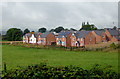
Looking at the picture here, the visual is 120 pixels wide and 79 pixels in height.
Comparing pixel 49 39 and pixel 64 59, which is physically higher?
pixel 49 39

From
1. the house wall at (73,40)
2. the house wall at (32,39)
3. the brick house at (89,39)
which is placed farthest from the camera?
the house wall at (32,39)

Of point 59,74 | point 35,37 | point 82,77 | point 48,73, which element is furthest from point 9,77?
point 35,37

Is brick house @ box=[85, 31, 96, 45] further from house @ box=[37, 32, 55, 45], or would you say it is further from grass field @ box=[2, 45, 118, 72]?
grass field @ box=[2, 45, 118, 72]

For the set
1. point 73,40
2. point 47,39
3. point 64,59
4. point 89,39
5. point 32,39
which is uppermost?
point 32,39

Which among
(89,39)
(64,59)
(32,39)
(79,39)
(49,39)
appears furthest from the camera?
(32,39)

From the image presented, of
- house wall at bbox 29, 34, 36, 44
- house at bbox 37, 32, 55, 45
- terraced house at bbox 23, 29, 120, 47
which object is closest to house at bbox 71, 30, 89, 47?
terraced house at bbox 23, 29, 120, 47

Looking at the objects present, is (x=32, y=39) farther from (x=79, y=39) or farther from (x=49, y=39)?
(x=79, y=39)

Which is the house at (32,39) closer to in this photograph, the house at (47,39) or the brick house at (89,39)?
the house at (47,39)

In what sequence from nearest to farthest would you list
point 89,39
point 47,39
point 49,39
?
point 89,39, point 47,39, point 49,39

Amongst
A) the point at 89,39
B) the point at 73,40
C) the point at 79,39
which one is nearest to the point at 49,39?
the point at 73,40

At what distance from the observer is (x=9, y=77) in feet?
15.6

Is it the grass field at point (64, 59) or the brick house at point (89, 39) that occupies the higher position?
the brick house at point (89, 39)

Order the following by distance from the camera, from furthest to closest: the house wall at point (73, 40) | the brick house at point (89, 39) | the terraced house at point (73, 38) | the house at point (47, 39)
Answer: the house at point (47, 39)
the house wall at point (73, 40)
the terraced house at point (73, 38)
the brick house at point (89, 39)

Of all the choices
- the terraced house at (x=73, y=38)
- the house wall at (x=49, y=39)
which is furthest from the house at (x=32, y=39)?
the house wall at (x=49, y=39)
